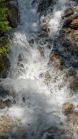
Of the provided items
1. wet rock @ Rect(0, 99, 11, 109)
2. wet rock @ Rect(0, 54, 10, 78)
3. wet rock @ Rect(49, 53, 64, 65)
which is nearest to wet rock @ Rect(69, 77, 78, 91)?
wet rock @ Rect(49, 53, 64, 65)

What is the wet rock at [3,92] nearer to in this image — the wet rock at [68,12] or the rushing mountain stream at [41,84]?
the rushing mountain stream at [41,84]

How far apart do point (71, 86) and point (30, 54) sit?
2.66m

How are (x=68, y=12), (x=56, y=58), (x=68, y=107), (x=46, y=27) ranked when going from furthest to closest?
(x=68, y=12) < (x=46, y=27) < (x=56, y=58) < (x=68, y=107)

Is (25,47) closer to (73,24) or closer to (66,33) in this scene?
(66,33)

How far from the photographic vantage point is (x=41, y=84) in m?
6.18

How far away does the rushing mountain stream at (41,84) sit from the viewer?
14.5 ft

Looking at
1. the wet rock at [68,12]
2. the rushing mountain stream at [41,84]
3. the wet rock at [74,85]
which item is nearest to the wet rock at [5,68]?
the rushing mountain stream at [41,84]

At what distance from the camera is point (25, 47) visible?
22.6 feet

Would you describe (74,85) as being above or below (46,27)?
below

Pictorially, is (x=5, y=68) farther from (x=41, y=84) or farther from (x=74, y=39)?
(x=74, y=39)

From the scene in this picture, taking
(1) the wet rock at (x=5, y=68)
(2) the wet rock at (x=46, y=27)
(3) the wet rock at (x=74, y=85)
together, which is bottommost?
(3) the wet rock at (x=74, y=85)

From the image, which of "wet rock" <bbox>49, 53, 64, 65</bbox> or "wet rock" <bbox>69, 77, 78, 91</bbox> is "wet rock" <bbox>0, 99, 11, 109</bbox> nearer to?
"wet rock" <bbox>69, 77, 78, 91</bbox>

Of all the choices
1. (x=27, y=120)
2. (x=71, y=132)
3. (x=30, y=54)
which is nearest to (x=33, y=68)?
(x=30, y=54)

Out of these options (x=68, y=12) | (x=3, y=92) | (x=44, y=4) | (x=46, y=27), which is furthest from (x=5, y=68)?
(x=44, y=4)
